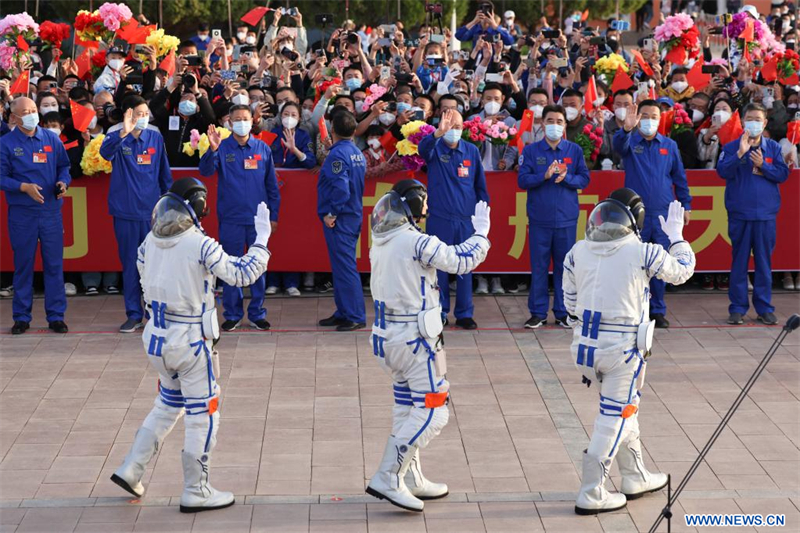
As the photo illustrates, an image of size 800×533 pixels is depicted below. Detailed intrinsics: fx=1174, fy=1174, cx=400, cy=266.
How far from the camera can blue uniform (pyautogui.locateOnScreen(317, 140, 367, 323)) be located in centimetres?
1145

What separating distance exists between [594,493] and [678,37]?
9.69m

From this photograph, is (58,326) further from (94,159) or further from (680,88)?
(680,88)

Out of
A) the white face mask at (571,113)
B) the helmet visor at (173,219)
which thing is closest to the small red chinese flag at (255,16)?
the white face mask at (571,113)

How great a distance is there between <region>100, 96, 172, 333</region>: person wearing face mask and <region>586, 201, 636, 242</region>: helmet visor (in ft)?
18.5

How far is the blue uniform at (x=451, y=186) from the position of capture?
1160cm

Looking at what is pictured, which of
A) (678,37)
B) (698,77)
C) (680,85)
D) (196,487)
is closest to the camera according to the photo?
(196,487)

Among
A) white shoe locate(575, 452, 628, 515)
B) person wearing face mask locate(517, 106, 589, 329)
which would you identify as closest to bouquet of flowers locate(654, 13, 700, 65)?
person wearing face mask locate(517, 106, 589, 329)

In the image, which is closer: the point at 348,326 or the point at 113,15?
the point at 348,326

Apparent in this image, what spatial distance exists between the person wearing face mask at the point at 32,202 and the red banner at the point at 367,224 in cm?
132

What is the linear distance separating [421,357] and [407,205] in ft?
3.23

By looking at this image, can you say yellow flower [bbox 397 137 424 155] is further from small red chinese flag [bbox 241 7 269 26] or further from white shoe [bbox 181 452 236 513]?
white shoe [bbox 181 452 236 513]

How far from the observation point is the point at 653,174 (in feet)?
38.5

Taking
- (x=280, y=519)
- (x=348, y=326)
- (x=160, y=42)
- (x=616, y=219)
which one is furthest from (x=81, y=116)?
(x=616, y=219)

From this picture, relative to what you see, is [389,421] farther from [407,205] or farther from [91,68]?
[91,68]
